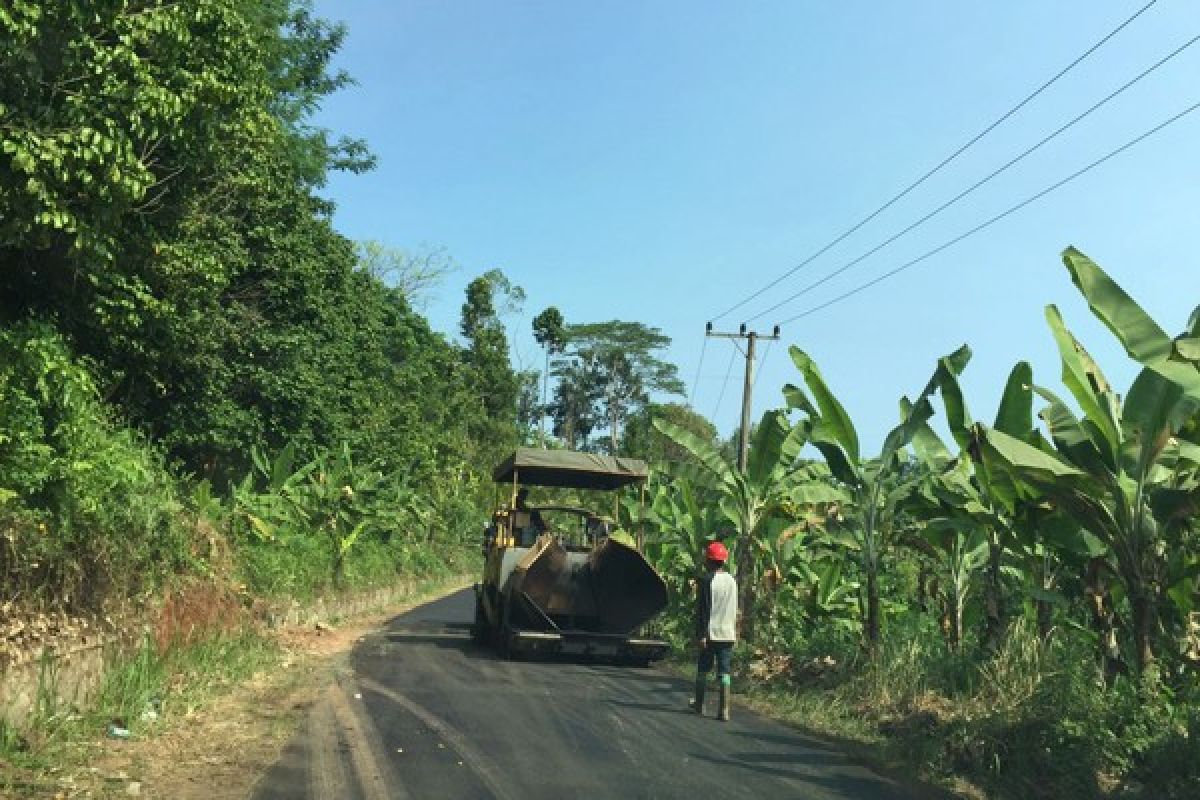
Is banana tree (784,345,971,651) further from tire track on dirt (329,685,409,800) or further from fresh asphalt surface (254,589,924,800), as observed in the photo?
tire track on dirt (329,685,409,800)

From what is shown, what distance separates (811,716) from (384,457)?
874 inches

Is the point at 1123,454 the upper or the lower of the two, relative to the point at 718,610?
upper

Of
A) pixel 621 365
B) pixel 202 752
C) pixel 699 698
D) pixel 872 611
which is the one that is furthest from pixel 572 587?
pixel 621 365

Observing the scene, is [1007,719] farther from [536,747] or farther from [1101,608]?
[536,747]

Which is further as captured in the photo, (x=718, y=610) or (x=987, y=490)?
(x=718, y=610)

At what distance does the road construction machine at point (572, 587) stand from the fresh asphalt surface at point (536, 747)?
69.8 inches

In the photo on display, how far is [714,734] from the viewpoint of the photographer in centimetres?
1033

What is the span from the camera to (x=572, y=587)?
1714 centimetres

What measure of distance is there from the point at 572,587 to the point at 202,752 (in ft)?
29.7

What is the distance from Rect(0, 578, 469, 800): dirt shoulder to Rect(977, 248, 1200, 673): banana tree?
6709mm

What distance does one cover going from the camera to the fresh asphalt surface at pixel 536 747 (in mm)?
7734

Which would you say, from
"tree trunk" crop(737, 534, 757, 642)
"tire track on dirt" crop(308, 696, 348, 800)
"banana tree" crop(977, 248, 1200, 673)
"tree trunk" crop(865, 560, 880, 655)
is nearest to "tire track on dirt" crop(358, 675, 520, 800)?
"tire track on dirt" crop(308, 696, 348, 800)

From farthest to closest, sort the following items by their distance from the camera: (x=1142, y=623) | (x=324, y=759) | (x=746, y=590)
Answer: (x=746, y=590) → (x=1142, y=623) → (x=324, y=759)

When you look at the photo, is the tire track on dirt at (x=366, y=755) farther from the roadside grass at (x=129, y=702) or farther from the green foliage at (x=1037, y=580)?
the green foliage at (x=1037, y=580)
